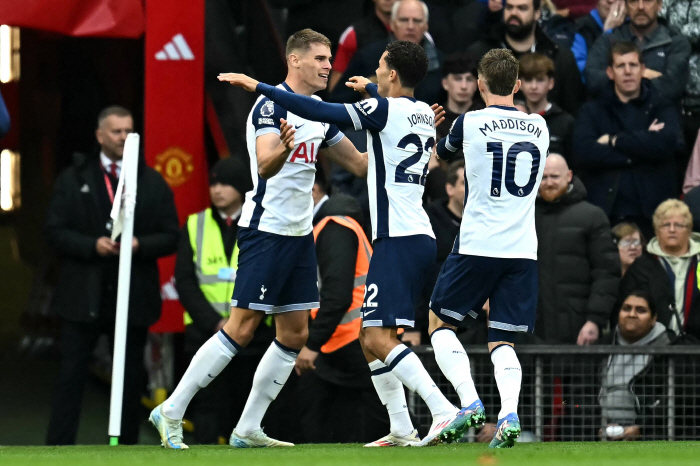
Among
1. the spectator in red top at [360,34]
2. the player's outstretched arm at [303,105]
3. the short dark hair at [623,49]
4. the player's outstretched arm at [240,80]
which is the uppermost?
the spectator in red top at [360,34]

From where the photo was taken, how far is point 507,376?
7266 millimetres

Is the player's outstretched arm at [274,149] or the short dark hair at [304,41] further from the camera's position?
the short dark hair at [304,41]

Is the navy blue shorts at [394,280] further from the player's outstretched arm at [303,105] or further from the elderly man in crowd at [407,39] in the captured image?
the elderly man in crowd at [407,39]

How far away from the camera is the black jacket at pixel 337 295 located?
8.98 meters

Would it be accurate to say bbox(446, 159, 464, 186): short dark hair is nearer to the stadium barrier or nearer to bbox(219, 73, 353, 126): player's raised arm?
the stadium barrier

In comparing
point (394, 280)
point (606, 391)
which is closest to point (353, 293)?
point (394, 280)

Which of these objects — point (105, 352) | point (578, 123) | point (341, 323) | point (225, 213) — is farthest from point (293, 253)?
point (105, 352)

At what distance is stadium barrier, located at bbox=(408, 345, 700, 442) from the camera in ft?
27.4

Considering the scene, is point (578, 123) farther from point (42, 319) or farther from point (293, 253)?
point (42, 319)

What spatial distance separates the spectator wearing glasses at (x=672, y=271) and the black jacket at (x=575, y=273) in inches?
9.7

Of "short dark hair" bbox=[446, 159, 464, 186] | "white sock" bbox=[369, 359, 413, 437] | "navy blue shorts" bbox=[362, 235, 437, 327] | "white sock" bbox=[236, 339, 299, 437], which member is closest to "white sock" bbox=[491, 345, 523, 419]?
"navy blue shorts" bbox=[362, 235, 437, 327]

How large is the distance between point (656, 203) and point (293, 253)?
11.8 feet

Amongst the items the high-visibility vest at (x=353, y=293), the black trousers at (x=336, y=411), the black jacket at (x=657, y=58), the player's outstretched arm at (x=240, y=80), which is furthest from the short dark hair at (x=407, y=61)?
the black jacket at (x=657, y=58)

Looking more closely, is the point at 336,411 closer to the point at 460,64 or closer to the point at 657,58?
the point at 460,64
